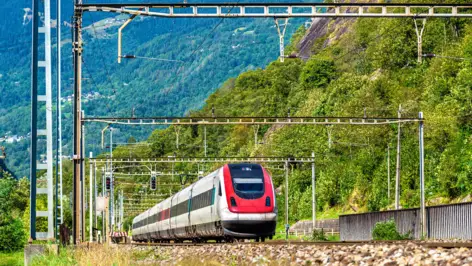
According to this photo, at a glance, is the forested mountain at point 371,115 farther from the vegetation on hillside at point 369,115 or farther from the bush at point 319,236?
the bush at point 319,236

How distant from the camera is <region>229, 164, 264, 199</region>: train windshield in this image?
129 ft

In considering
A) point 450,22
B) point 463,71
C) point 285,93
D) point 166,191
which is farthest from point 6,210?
point 285,93

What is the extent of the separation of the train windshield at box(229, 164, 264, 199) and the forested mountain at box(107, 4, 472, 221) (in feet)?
44.1

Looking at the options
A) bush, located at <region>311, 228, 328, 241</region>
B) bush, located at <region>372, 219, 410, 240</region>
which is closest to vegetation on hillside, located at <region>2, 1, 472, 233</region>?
bush, located at <region>311, 228, 328, 241</region>

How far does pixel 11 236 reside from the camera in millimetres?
69000

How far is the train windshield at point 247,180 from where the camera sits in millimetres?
39406

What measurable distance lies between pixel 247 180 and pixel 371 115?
47787mm

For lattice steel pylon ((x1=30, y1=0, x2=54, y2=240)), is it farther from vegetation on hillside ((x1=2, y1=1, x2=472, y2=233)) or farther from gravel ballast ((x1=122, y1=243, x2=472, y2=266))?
vegetation on hillside ((x1=2, y1=1, x2=472, y2=233))

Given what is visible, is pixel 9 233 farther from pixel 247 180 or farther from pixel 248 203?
pixel 248 203

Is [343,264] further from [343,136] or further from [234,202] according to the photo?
[343,136]

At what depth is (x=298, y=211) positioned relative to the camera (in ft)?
294

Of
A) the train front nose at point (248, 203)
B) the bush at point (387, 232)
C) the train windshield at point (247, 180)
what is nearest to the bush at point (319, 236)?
the bush at point (387, 232)

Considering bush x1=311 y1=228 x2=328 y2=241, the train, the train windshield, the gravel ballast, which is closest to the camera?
the gravel ballast

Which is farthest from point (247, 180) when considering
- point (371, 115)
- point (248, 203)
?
point (371, 115)
